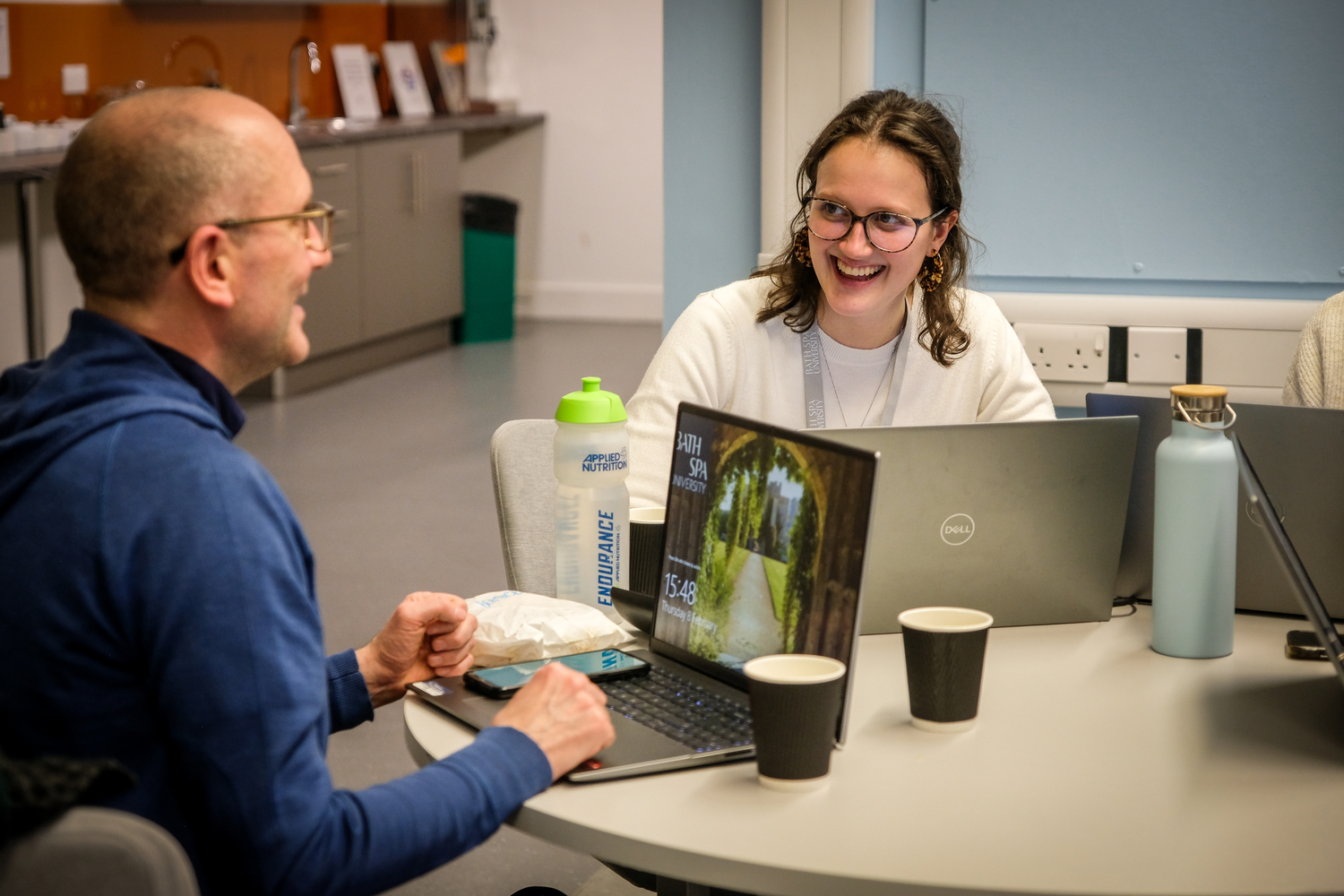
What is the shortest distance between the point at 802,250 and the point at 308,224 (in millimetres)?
995

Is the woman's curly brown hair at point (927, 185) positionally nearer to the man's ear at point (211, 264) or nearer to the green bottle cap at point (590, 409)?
the green bottle cap at point (590, 409)

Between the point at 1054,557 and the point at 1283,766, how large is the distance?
0.38 metres

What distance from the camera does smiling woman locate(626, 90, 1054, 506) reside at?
190 centimetres

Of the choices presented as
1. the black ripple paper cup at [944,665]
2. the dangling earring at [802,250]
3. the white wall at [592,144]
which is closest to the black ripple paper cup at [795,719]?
the black ripple paper cup at [944,665]

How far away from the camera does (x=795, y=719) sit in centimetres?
107

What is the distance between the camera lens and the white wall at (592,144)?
25.1 feet

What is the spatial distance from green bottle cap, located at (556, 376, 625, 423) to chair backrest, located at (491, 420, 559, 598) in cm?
30

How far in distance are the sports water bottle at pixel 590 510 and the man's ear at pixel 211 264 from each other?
532 millimetres

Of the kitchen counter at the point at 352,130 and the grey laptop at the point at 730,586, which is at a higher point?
the kitchen counter at the point at 352,130

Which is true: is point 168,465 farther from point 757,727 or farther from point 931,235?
point 931,235

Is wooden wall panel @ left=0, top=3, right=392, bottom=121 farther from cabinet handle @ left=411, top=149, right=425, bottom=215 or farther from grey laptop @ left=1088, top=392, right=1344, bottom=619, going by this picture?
grey laptop @ left=1088, top=392, right=1344, bottom=619

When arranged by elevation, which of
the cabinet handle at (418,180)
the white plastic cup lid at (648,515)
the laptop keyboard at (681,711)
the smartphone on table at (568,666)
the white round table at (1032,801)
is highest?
the cabinet handle at (418,180)

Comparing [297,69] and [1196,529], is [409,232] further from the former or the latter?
[1196,529]

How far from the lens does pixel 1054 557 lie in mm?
1497
